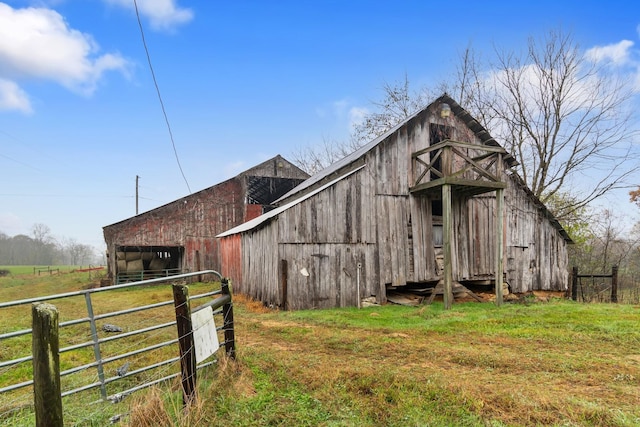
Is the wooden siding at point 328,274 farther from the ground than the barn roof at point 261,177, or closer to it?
closer to it

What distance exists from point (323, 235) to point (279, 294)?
228cm

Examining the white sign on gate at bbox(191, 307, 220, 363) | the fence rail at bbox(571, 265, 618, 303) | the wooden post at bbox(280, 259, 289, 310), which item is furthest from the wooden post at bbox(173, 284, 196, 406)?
the fence rail at bbox(571, 265, 618, 303)

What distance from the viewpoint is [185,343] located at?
143 inches

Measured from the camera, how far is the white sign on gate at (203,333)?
12.1 ft

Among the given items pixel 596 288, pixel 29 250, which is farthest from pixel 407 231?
pixel 29 250

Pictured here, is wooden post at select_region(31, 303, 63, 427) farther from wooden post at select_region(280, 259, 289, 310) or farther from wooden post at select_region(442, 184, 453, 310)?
wooden post at select_region(442, 184, 453, 310)

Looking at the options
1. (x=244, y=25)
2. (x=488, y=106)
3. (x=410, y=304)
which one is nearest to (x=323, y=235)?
(x=410, y=304)

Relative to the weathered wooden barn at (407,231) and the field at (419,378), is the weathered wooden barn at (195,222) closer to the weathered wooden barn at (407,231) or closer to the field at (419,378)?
the weathered wooden barn at (407,231)

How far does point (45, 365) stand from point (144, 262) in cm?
2434

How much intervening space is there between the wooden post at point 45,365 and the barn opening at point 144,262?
19742 millimetres

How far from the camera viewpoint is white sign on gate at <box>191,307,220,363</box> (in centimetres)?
370

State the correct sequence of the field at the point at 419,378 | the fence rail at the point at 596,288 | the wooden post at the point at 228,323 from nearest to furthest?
the field at the point at 419,378, the wooden post at the point at 228,323, the fence rail at the point at 596,288

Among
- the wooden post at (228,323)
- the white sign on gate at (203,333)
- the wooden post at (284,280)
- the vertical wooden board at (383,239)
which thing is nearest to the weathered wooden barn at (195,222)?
the wooden post at (284,280)

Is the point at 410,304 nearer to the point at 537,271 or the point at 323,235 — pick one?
the point at 323,235
